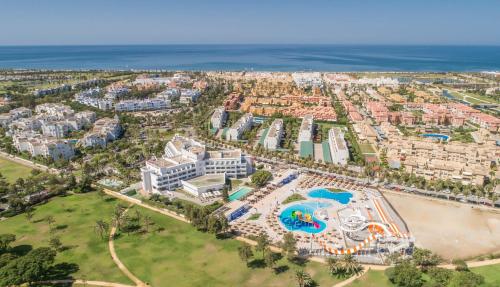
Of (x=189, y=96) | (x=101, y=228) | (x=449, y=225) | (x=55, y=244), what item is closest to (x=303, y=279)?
(x=449, y=225)

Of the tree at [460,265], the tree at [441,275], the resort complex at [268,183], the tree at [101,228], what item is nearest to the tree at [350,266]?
the resort complex at [268,183]

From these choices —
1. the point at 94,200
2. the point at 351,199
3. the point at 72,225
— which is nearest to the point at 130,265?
the point at 72,225

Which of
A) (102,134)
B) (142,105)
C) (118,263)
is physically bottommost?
(118,263)

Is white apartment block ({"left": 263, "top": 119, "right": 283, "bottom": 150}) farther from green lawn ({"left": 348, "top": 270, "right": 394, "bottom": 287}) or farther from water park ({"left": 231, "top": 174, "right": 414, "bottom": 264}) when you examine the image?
green lawn ({"left": 348, "top": 270, "right": 394, "bottom": 287})

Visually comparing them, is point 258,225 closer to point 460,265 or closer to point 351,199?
point 351,199

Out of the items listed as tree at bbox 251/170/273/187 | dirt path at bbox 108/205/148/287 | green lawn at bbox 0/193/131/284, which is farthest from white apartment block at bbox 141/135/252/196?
dirt path at bbox 108/205/148/287

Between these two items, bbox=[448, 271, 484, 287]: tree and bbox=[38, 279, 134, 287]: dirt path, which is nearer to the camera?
bbox=[448, 271, 484, 287]: tree

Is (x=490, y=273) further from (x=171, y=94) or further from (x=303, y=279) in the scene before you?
(x=171, y=94)
